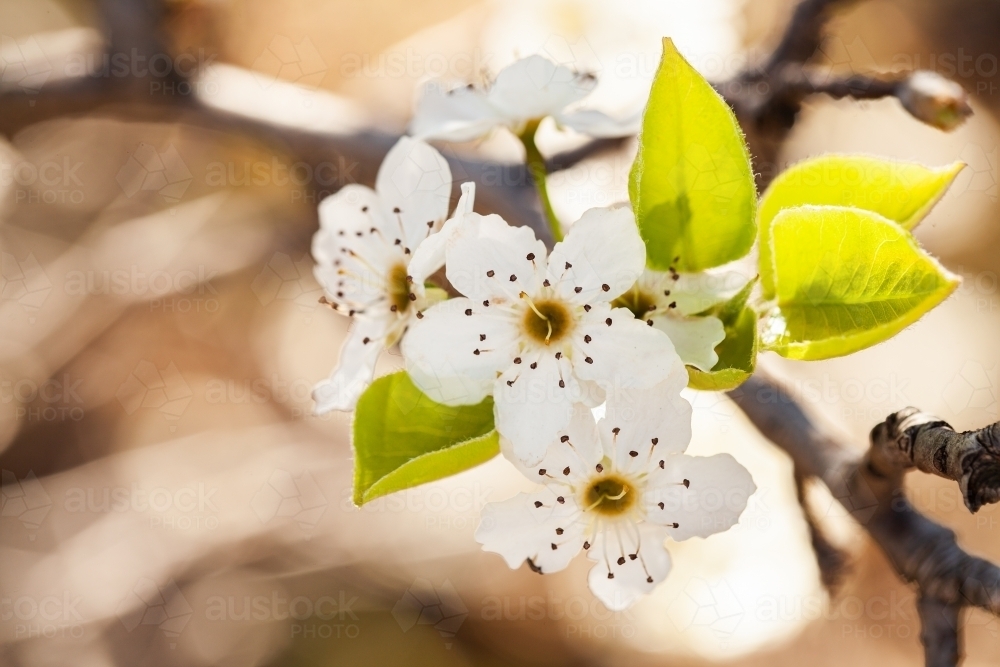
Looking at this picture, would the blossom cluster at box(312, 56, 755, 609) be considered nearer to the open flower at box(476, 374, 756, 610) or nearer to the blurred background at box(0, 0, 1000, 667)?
the open flower at box(476, 374, 756, 610)

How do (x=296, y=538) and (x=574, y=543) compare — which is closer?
(x=574, y=543)

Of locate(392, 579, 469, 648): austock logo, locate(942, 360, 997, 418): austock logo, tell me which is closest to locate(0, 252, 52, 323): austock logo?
locate(392, 579, 469, 648): austock logo

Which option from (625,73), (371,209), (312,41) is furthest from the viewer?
(312,41)

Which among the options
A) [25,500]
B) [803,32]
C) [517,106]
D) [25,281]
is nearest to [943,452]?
[517,106]

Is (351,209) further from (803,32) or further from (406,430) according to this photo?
(803,32)

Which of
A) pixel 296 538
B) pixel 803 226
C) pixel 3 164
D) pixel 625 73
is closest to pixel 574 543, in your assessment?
pixel 803 226

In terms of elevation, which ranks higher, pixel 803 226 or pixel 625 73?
pixel 803 226

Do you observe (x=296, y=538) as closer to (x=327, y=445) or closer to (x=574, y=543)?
(x=327, y=445)
